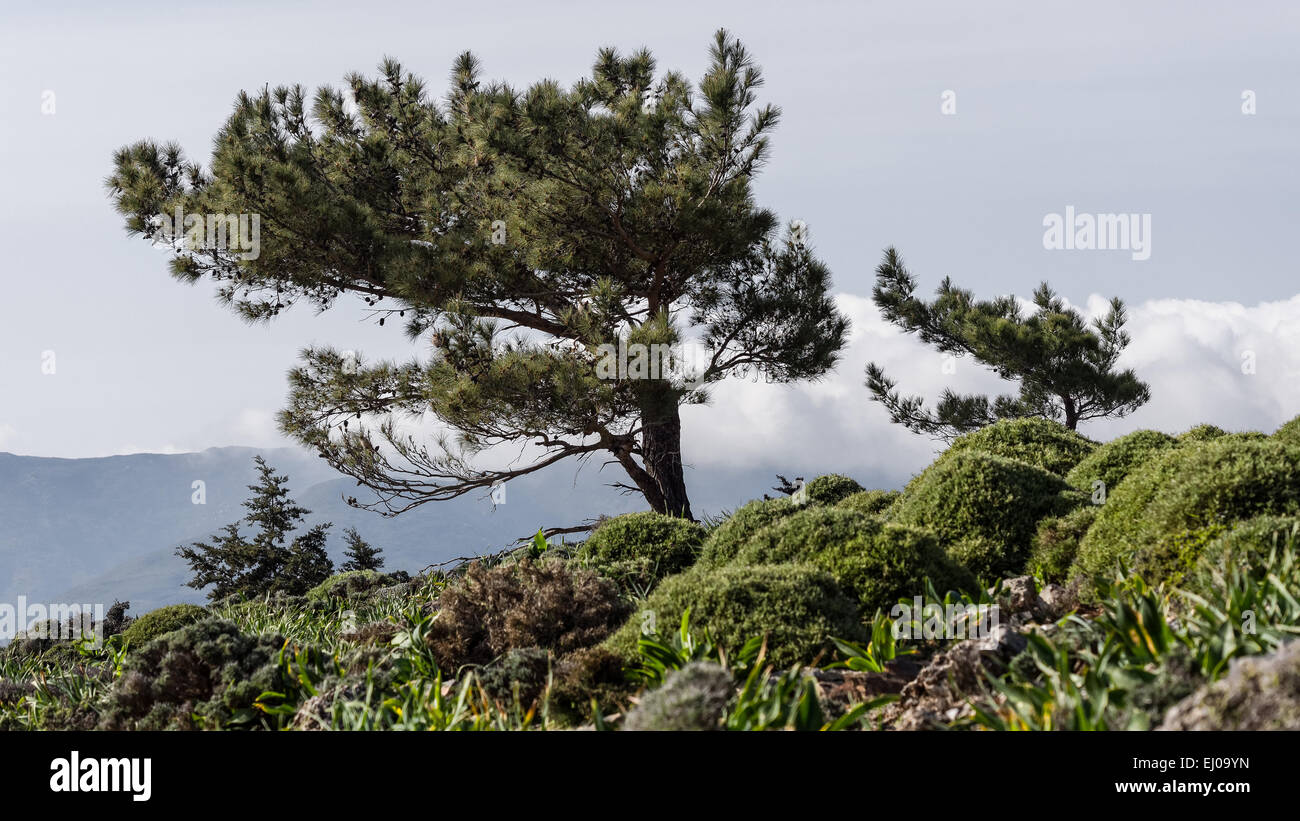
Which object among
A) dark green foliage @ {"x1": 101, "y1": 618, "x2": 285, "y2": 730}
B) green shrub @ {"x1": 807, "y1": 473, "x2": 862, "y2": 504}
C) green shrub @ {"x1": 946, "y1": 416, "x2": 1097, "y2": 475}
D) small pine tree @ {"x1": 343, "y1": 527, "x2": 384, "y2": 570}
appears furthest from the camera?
small pine tree @ {"x1": 343, "y1": 527, "x2": 384, "y2": 570}

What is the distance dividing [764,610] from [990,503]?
2682 millimetres

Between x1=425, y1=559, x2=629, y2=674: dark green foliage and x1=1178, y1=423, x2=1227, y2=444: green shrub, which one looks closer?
x1=425, y1=559, x2=629, y2=674: dark green foliage

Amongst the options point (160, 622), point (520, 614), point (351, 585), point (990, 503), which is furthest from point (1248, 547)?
point (160, 622)

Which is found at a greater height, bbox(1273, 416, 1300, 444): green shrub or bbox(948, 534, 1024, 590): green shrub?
bbox(1273, 416, 1300, 444): green shrub

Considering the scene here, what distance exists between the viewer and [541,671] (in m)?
4.48

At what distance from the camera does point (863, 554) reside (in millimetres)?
5395

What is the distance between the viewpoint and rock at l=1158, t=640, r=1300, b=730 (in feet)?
8.20

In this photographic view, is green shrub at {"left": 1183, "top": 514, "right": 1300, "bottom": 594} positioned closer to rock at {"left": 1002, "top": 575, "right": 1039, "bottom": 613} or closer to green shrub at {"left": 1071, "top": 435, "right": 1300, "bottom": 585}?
green shrub at {"left": 1071, "top": 435, "right": 1300, "bottom": 585}

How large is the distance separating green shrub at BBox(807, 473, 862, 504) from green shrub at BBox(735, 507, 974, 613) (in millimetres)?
3274

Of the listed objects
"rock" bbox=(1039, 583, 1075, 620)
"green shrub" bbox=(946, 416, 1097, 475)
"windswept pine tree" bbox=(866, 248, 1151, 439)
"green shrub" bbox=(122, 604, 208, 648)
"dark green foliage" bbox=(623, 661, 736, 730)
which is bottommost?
"green shrub" bbox=(122, 604, 208, 648)

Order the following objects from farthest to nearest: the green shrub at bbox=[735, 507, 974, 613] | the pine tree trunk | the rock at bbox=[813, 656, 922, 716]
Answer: the pine tree trunk < the green shrub at bbox=[735, 507, 974, 613] < the rock at bbox=[813, 656, 922, 716]

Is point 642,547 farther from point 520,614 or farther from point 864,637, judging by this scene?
point 864,637

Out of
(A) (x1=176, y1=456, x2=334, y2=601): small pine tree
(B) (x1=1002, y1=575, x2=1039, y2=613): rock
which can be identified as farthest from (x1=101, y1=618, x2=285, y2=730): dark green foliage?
(A) (x1=176, y1=456, x2=334, y2=601): small pine tree
